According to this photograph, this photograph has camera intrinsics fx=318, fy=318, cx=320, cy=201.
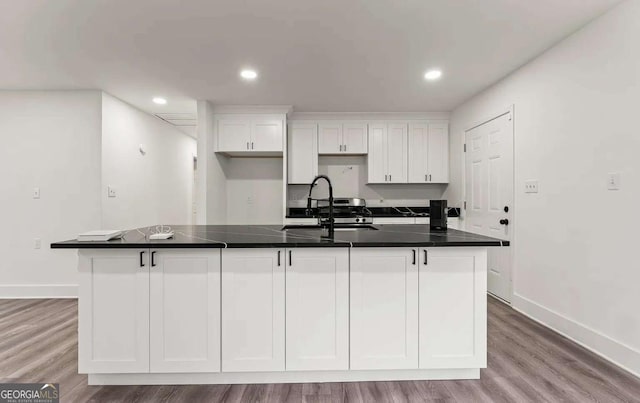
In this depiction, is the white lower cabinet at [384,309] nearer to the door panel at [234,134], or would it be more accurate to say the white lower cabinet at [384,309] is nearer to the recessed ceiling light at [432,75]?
the recessed ceiling light at [432,75]

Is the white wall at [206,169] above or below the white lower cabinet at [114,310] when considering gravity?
above

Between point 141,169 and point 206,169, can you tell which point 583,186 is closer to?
point 206,169

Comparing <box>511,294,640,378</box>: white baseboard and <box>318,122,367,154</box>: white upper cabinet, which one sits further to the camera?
<box>318,122,367,154</box>: white upper cabinet

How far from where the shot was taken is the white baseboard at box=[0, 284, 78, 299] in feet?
12.7

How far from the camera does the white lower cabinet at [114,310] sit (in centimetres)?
194

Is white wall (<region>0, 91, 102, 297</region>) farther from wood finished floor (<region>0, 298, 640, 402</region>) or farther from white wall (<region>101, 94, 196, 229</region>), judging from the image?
wood finished floor (<region>0, 298, 640, 402</region>)

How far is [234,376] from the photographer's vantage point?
2002mm

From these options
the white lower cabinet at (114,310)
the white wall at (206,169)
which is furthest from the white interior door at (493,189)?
the white wall at (206,169)

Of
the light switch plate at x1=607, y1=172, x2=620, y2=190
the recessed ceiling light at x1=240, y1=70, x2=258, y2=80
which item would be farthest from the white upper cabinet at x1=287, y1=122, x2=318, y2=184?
the light switch plate at x1=607, y1=172, x2=620, y2=190

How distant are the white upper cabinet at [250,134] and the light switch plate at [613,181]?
357 cm

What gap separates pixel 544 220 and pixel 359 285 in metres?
2.09

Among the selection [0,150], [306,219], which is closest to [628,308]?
[306,219]

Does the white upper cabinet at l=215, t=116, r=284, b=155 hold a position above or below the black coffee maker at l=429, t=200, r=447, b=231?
above

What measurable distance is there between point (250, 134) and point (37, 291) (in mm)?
3274
